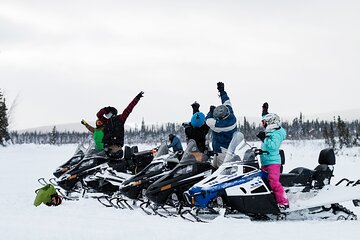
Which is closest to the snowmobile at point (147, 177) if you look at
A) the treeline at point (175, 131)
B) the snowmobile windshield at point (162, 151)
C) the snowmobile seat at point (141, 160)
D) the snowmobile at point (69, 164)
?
the snowmobile windshield at point (162, 151)

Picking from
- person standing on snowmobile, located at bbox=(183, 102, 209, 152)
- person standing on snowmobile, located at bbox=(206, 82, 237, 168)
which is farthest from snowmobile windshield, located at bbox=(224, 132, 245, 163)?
person standing on snowmobile, located at bbox=(183, 102, 209, 152)

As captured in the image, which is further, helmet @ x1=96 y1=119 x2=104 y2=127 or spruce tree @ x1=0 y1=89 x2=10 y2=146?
spruce tree @ x1=0 y1=89 x2=10 y2=146

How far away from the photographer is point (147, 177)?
29.3ft

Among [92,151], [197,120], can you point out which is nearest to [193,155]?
[197,120]

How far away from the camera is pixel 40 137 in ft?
584

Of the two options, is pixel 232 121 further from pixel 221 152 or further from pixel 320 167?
pixel 320 167

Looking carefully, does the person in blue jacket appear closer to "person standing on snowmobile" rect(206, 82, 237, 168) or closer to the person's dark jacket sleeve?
the person's dark jacket sleeve

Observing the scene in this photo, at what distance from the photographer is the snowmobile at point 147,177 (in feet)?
29.0

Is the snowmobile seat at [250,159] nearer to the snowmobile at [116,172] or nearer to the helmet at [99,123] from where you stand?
the snowmobile at [116,172]

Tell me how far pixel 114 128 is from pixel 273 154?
4.73 meters

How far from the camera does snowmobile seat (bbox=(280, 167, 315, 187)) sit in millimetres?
7098

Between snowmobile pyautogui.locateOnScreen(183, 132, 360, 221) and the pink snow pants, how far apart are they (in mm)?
81

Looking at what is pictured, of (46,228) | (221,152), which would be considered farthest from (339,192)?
(46,228)

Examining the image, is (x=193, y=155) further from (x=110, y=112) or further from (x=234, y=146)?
(x=110, y=112)
